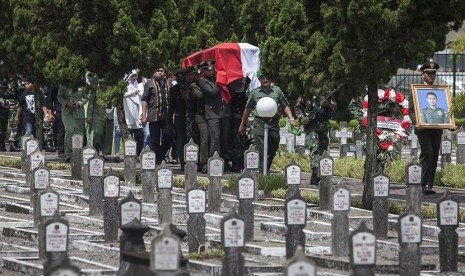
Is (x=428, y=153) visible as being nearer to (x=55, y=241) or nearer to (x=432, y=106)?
(x=432, y=106)

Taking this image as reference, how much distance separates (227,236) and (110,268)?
5.93 ft

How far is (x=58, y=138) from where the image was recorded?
33.2 metres

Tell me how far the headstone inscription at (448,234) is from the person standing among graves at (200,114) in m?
12.3

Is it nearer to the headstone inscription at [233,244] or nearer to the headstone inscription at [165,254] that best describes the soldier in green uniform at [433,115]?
the headstone inscription at [233,244]

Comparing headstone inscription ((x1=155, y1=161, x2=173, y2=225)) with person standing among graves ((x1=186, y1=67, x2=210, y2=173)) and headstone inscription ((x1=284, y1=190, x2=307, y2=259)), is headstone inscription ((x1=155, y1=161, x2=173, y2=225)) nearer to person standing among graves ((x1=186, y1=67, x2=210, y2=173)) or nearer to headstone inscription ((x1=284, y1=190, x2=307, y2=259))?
headstone inscription ((x1=284, y1=190, x2=307, y2=259))

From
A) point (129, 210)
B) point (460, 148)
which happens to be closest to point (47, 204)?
point (129, 210)

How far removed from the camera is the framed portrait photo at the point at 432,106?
2319 cm

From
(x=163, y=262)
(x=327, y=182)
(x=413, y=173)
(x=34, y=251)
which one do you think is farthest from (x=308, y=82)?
(x=163, y=262)

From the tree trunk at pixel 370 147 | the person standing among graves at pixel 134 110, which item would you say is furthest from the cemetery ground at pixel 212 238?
the person standing among graves at pixel 134 110

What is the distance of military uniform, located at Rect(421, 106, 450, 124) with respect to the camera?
2320cm

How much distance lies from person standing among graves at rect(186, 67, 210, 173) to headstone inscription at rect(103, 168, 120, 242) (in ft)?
31.1

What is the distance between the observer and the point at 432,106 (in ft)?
77.4

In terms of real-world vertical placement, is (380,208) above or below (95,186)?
below

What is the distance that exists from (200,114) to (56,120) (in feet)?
29.6
